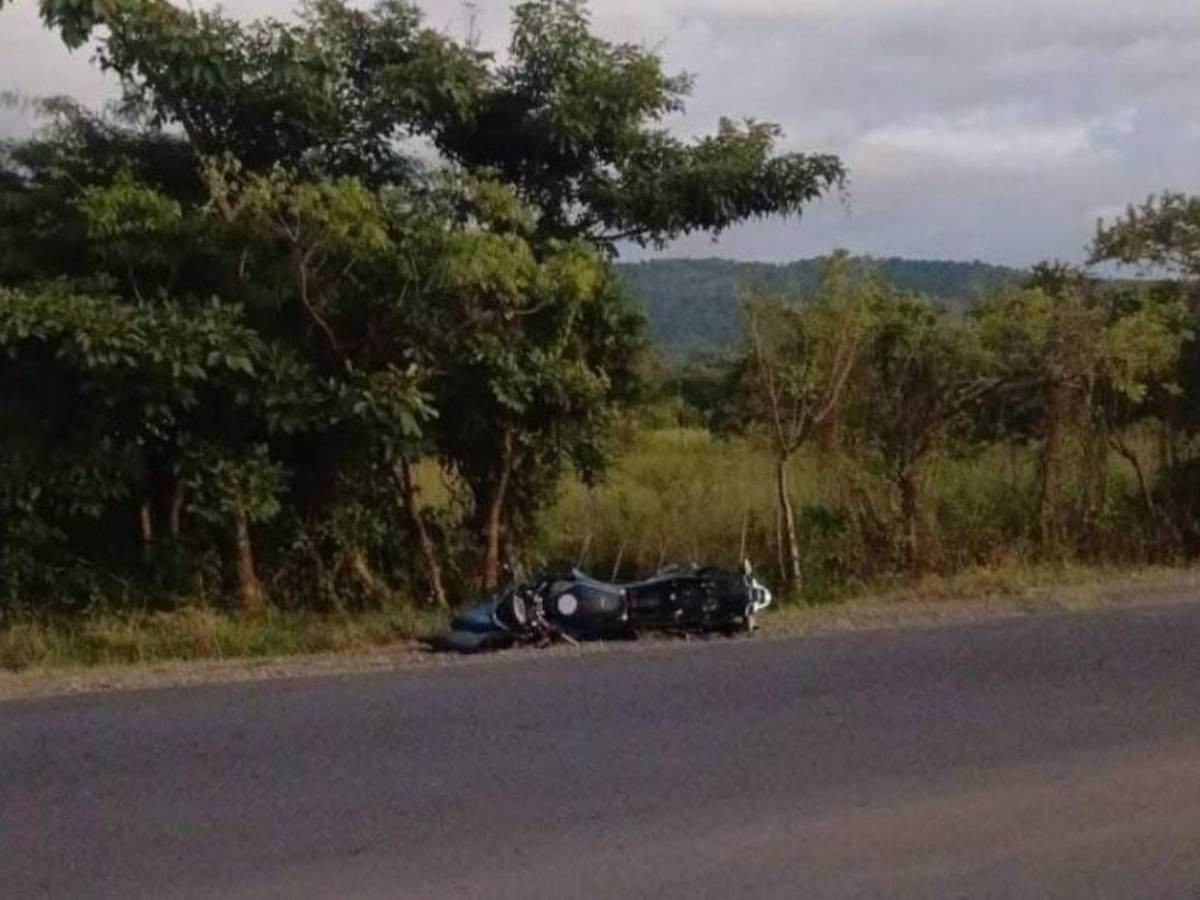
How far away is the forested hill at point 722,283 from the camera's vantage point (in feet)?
51.9

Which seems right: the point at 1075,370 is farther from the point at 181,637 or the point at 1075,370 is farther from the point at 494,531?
the point at 181,637

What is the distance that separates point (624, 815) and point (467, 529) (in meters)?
8.21

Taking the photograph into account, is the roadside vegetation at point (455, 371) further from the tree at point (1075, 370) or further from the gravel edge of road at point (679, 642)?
the gravel edge of road at point (679, 642)

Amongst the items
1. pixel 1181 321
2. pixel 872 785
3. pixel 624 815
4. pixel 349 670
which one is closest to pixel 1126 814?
pixel 872 785

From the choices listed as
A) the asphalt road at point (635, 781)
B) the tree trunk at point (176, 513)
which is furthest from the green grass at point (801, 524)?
the asphalt road at point (635, 781)

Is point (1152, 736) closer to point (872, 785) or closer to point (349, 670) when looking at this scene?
point (872, 785)

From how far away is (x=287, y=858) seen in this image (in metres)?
7.02

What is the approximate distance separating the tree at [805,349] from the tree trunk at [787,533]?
12 cm

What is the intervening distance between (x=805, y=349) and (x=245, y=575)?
4.52m

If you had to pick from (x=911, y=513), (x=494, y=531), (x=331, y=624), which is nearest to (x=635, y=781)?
(x=331, y=624)

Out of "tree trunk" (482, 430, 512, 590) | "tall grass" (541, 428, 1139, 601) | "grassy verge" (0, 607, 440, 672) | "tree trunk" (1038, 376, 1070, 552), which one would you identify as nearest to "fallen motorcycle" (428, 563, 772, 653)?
"grassy verge" (0, 607, 440, 672)

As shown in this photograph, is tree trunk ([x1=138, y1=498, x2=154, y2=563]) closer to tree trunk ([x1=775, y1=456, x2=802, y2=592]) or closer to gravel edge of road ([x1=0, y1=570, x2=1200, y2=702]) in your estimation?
gravel edge of road ([x1=0, y1=570, x2=1200, y2=702])

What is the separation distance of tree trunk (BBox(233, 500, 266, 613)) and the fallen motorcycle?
2.03 meters

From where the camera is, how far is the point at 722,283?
54.8 feet
